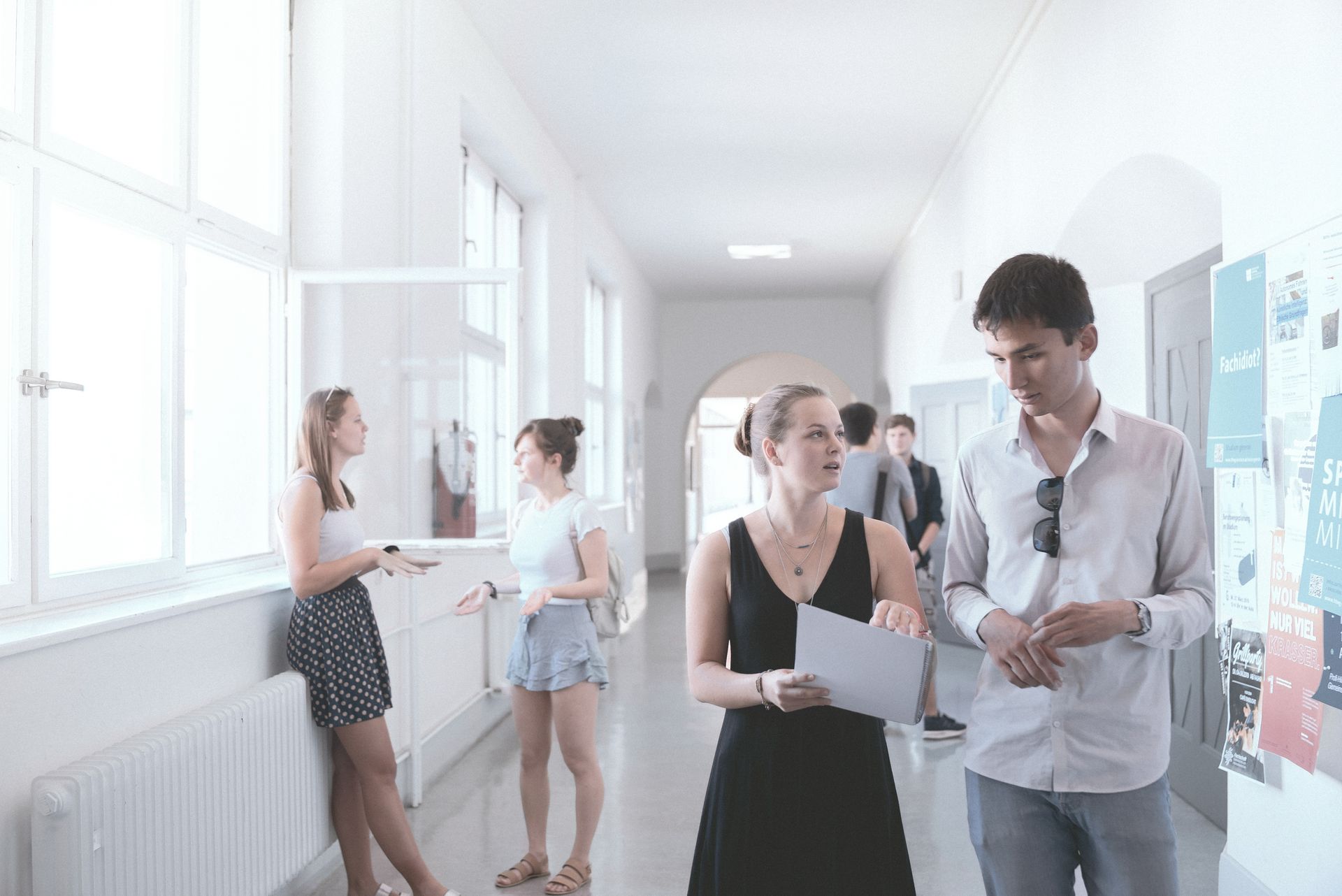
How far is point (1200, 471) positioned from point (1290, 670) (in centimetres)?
195

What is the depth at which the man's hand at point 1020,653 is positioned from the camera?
158 centimetres

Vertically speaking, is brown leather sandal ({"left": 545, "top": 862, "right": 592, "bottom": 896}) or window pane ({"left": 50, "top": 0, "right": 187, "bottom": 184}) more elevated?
window pane ({"left": 50, "top": 0, "right": 187, "bottom": 184})

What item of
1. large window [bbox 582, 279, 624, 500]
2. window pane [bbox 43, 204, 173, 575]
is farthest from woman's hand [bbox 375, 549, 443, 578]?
large window [bbox 582, 279, 624, 500]

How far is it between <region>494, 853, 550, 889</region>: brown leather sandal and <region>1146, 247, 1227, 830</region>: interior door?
2586mm

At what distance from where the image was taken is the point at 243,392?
3.88 m

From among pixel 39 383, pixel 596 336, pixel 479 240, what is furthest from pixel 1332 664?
pixel 596 336

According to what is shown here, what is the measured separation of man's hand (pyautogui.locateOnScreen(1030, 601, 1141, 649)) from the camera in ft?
5.07

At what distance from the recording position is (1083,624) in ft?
5.07

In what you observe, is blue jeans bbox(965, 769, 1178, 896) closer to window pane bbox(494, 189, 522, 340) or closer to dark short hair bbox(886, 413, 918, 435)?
dark short hair bbox(886, 413, 918, 435)

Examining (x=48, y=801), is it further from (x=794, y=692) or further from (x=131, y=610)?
(x=794, y=692)

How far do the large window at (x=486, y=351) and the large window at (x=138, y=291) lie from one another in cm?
91

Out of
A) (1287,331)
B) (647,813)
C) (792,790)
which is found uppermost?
(1287,331)

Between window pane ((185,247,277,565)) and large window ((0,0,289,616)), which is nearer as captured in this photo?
large window ((0,0,289,616))

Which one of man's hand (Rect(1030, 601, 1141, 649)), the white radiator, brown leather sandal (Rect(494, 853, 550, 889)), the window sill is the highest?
man's hand (Rect(1030, 601, 1141, 649))
